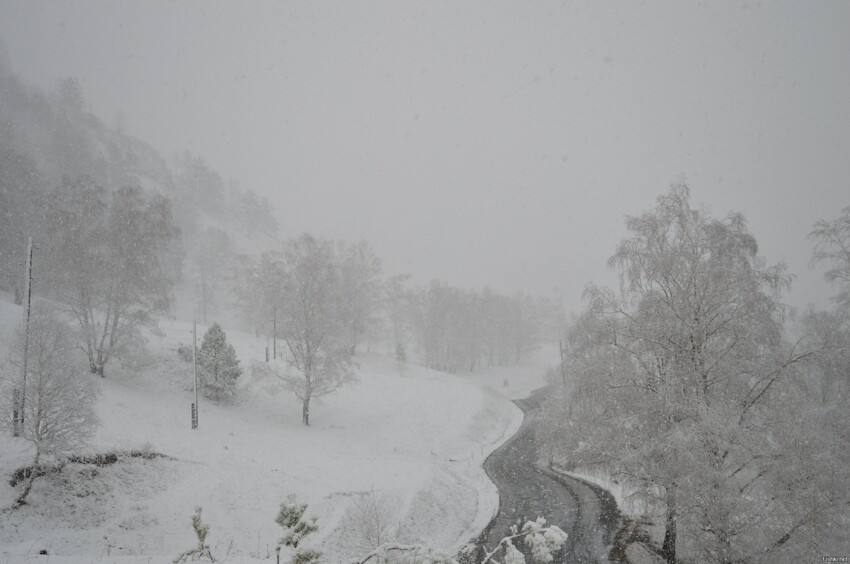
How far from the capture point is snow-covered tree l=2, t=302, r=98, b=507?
1279 cm

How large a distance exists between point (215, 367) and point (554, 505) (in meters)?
23.9

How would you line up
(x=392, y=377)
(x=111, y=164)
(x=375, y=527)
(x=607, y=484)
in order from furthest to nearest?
(x=111, y=164) → (x=392, y=377) → (x=607, y=484) → (x=375, y=527)

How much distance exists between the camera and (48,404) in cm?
1295

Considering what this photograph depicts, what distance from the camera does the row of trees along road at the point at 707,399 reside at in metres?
10.5

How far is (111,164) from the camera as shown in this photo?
Result: 7519 cm

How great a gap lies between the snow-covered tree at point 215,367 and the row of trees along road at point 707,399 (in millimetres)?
23275

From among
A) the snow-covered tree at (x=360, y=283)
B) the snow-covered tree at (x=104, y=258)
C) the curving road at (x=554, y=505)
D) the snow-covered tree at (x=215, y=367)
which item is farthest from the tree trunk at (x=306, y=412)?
the snow-covered tree at (x=360, y=283)

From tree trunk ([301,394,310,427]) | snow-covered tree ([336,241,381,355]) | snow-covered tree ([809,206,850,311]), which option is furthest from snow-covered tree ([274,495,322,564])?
snow-covered tree ([336,241,381,355])

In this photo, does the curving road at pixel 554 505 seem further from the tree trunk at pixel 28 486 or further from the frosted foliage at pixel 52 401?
the tree trunk at pixel 28 486

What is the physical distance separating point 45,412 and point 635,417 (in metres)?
19.9

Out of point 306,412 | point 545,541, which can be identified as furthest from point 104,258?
point 545,541

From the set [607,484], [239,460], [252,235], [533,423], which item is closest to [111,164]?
[252,235]

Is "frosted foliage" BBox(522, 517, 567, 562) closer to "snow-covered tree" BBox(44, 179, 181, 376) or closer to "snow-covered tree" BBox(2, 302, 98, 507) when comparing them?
"snow-covered tree" BBox(2, 302, 98, 507)

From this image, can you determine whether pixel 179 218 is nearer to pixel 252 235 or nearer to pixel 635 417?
pixel 252 235
